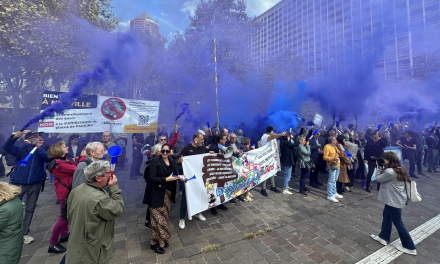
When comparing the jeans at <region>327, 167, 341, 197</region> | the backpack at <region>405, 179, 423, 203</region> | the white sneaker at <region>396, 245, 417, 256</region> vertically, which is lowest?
the white sneaker at <region>396, 245, 417, 256</region>

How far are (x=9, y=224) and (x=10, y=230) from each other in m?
0.07

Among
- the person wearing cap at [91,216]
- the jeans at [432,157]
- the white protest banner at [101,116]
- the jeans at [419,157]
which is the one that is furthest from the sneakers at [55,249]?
the jeans at [432,157]

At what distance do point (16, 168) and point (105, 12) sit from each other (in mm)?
16156

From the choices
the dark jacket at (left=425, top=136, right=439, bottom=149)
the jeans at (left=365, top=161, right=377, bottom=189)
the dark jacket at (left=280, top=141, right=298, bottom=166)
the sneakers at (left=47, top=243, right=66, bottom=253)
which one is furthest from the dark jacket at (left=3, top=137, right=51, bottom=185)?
the dark jacket at (left=425, top=136, right=439, bottom=149)

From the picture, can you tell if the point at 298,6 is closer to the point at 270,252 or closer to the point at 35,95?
the point at 270,252

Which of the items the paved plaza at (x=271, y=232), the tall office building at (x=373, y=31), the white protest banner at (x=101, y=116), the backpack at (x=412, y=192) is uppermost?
the tall office building at (x=373, y=31)

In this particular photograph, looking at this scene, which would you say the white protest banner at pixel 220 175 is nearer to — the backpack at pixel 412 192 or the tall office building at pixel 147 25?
the backpack at pixel 412 192

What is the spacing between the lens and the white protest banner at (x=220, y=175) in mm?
4188

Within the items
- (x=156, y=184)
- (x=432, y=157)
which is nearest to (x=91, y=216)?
(x=156, y=184)

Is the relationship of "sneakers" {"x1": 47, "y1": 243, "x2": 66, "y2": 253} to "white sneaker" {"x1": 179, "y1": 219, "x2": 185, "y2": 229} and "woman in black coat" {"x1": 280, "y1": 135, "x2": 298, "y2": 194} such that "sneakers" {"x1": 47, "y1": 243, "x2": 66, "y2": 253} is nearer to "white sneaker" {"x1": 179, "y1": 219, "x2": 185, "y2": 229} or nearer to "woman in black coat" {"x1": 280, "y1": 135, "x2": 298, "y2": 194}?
"white sneaker" {"x1": 179, "y1": 219, "x2": 185, "y2": 229}

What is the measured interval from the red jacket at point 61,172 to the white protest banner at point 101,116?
347cm

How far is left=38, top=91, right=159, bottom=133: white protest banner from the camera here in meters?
5.94

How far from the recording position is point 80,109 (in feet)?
→ 20.9

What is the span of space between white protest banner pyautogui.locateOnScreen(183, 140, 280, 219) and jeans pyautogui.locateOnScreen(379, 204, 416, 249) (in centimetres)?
296
